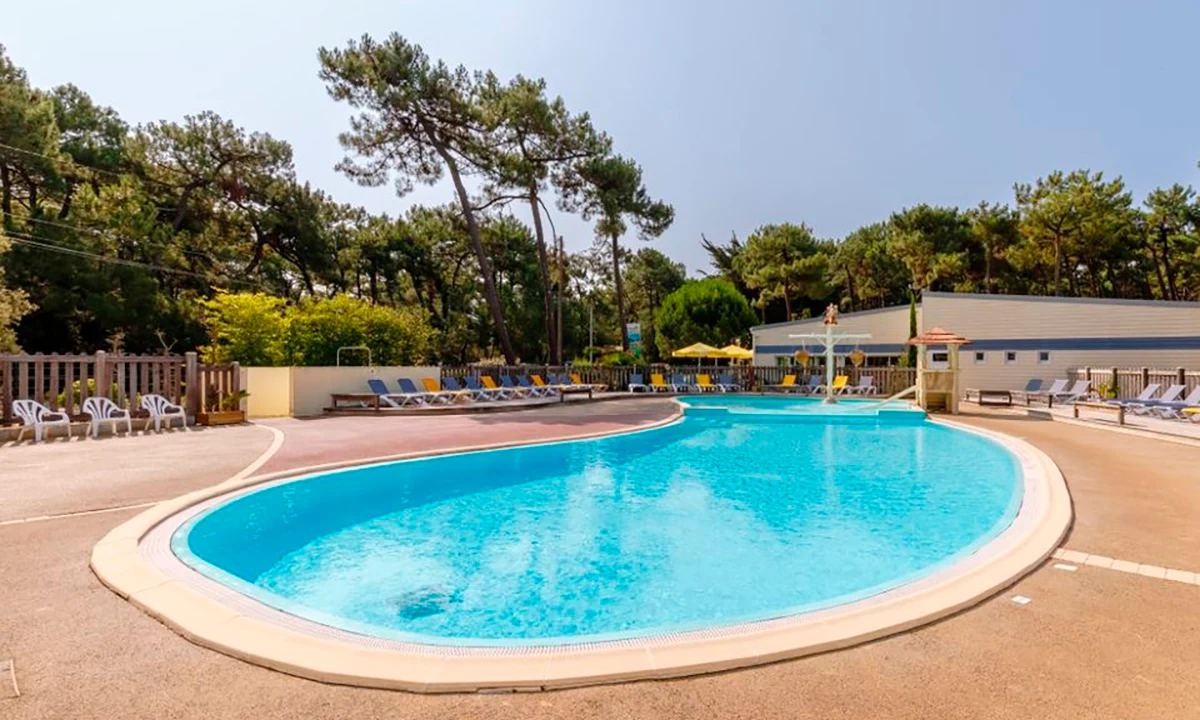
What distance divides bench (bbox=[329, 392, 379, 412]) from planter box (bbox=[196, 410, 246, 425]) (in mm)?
2278

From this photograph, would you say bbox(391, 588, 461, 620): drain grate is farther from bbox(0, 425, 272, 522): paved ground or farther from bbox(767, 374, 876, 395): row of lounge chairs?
bbox(767, 374, 876, 395): row of lounge chairs

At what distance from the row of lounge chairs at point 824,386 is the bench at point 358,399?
13.9 metres

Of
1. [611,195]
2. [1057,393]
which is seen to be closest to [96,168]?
[611,195]

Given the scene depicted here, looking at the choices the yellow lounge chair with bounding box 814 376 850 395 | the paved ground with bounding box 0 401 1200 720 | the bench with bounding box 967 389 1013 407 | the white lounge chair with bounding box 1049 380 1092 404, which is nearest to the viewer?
Result: the paved ground with bounding box 0 401 1200 720

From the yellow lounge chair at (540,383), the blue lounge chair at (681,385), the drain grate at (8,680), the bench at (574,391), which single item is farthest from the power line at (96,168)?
the drain grate at (8,680)

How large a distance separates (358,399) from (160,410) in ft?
14.4

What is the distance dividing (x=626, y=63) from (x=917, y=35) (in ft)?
25.6

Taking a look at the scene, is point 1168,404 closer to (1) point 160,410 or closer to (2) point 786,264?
(1) point 160,410

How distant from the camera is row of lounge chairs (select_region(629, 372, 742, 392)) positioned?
2311 centimetres

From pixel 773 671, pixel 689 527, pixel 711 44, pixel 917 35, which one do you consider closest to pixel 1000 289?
pixel 917 35

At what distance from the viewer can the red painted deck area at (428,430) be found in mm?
9008

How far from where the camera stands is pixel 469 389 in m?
17.7

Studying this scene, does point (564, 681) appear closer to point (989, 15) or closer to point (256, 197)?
point (989, 15)

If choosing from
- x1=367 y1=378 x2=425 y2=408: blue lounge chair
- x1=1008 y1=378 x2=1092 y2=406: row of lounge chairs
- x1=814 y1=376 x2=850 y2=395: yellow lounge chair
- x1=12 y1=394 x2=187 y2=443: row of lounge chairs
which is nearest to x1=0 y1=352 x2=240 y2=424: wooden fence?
x1=12 y1=394 x2=187 y2=443: row of lounge chairs
